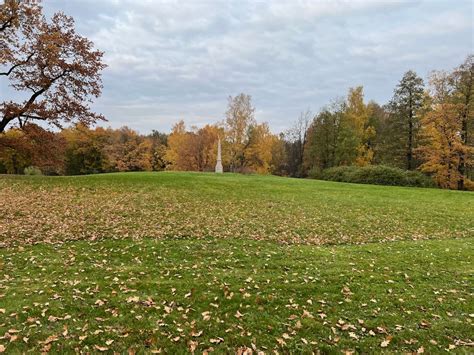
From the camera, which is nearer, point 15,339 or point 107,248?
point 15,339

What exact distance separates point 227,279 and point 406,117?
39758 mm

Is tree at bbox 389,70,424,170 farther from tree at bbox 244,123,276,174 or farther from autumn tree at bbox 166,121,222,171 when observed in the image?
autumn tree at bbox 166,121,222,171

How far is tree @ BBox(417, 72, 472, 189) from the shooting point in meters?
31.9

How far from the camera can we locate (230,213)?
15766mm

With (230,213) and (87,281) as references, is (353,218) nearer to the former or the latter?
(230,213)

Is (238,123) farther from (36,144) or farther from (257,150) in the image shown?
(36,144)

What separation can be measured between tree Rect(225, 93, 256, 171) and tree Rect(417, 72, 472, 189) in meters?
20.3

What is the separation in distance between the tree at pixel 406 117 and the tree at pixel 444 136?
4.56m

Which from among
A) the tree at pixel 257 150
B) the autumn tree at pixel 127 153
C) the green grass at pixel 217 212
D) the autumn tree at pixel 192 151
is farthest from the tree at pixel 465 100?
the autumn tree at pixel 127 153

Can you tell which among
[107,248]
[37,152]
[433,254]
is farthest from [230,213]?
[37,152]

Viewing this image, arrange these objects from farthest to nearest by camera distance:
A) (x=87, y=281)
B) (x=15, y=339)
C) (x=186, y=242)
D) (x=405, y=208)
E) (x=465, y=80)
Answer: (x=465, y=80) < (x=405, y=208) < (x=186, y=242) < (x=87, y=281) < (x=15, y=339)

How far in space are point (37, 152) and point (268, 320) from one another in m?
19.9

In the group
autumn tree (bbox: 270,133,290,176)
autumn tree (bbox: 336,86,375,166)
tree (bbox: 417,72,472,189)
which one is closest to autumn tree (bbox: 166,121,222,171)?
autumn tree (bbox: 270,133,290,176)

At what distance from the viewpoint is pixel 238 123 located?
43.7 m
